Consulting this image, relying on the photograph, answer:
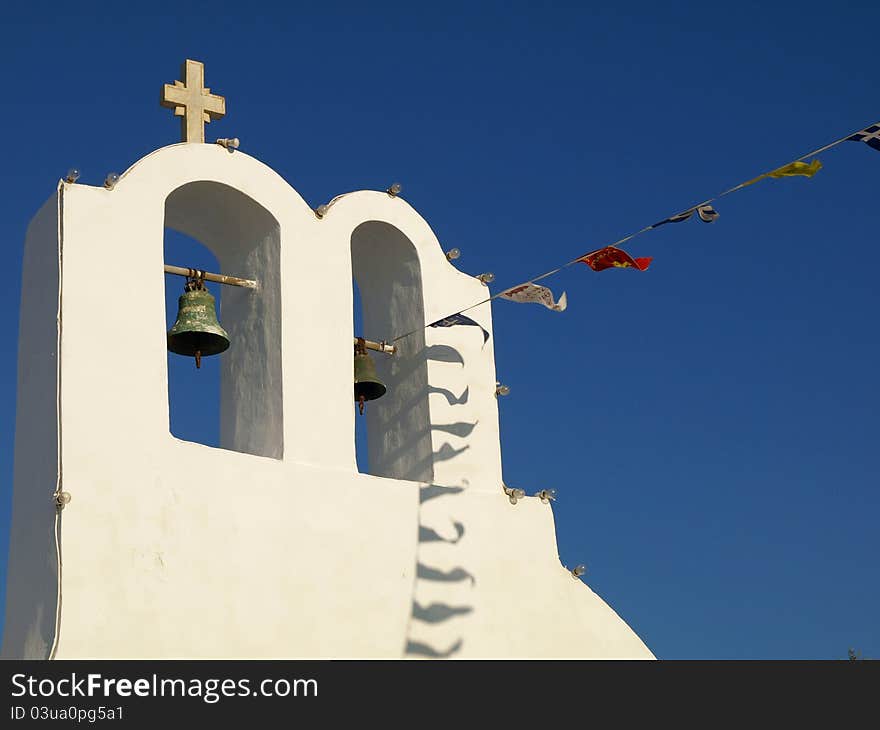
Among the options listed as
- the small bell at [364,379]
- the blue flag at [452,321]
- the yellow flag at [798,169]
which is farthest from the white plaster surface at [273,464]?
the yellow flag at [798,169]

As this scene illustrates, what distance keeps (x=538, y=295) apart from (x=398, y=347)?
115cm

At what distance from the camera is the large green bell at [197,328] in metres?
13.2

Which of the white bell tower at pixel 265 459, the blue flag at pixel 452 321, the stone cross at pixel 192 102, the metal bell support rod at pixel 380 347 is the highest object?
the stone cross at pixel 192 102

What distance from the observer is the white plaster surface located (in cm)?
1185

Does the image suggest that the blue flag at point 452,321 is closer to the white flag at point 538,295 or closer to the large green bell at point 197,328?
the white flag at point 538,295

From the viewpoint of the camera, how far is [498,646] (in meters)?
13.3

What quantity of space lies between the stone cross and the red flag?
2.87m

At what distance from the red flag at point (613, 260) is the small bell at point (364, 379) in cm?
174

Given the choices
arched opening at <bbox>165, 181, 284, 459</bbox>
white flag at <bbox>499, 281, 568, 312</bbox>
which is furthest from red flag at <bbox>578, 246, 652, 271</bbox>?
arched opening at <bbox>165, 181, 284, 459</bbox>

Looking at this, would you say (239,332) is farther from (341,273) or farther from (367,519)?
(367,519)

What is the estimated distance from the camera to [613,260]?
13.7 metres

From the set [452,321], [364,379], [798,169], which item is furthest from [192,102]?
[798,169]
